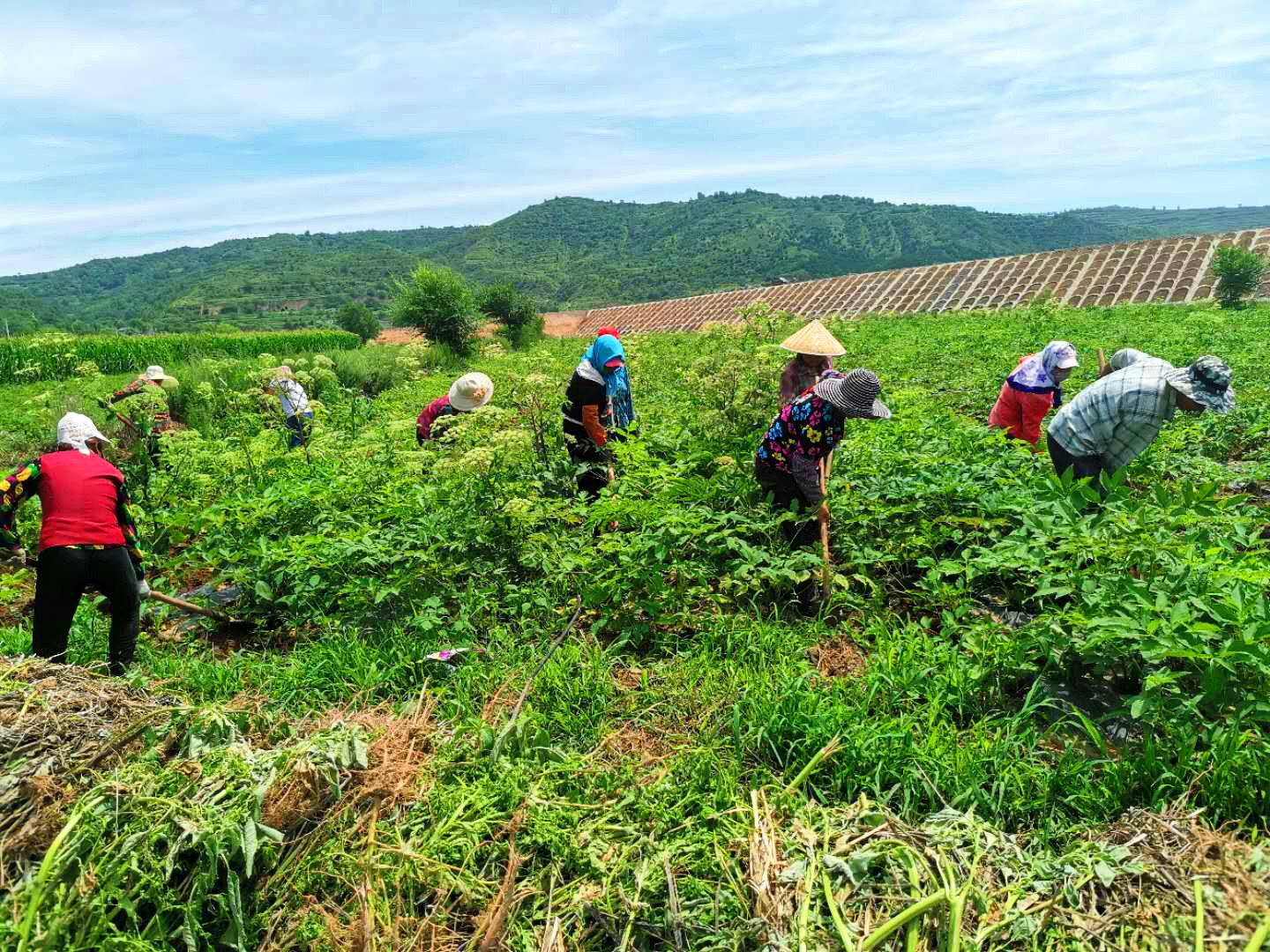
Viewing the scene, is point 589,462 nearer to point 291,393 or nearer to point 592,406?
point 592,406

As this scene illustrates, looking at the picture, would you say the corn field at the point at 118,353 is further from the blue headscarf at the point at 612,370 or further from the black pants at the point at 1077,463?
the black pants at the point at 1077,463

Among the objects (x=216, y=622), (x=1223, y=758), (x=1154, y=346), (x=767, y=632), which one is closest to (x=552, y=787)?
(x=767, y=632)

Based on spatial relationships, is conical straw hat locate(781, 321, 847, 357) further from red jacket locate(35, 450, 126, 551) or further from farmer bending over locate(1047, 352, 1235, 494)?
red jacket locate(35, 450, 126, 551)

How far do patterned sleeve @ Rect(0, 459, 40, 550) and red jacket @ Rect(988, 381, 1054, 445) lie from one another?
5913 millimetres

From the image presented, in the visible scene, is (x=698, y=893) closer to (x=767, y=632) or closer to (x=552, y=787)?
(x=552, y=787)

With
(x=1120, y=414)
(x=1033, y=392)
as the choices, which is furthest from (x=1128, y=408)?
(x=1033, y=392)

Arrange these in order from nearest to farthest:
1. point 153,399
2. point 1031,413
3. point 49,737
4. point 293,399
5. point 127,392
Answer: point 49,737
point 153,399
point 1031,413
point 127,392
point 293,399

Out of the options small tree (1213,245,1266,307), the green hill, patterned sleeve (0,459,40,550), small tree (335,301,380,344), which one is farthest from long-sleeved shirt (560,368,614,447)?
the green hill

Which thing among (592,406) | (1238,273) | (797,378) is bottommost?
(592,406)

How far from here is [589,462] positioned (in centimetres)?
540

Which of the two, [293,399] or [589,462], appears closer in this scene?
[589,462]

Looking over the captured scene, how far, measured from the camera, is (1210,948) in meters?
1.57

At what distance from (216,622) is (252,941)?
2756mm

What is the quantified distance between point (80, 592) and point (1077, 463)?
5498mm
